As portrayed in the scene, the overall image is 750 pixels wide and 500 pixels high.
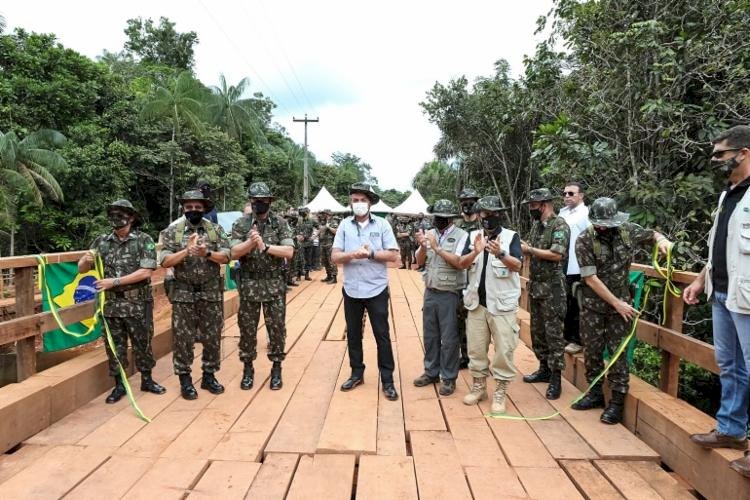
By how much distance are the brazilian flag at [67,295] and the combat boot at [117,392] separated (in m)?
0.46

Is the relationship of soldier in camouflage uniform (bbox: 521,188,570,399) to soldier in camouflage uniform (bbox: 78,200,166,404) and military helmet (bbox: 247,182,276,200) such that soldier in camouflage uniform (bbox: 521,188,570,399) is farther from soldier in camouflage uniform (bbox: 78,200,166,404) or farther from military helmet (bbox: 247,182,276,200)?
soldier in camouflage uniform (bbox: 78,200,166,404)

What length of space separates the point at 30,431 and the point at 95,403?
1.95ft

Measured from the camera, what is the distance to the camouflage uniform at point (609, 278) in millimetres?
3410

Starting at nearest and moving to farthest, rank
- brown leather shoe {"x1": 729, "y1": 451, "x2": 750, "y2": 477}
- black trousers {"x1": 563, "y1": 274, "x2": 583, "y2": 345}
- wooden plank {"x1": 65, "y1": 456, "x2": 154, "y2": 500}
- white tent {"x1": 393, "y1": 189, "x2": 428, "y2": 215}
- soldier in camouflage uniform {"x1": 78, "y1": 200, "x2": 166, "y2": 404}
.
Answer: brown leather shoe {"x1": 729, "y1": 451, "x2": 750, "y2": 477}, wooden plank {"x1": 65, "y1": 456, "x2": 154, "y2": 500}, soldier in camouflage uniform {"x1": 78, "y1": 200, "x2": 166, "y2": 404}, black trousers {"x1": 563, "y1": 274, "x2": 583, "y2": 345}, white tent {"x1": 393, "y1": 189, "x2": 428, "y2": 215}

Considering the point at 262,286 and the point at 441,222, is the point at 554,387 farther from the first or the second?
the point at 262,286

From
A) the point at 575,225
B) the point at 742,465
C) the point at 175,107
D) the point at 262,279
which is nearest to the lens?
the point at 742,465

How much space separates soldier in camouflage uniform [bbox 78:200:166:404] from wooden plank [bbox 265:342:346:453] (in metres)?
1.28

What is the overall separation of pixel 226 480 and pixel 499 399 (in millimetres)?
1997

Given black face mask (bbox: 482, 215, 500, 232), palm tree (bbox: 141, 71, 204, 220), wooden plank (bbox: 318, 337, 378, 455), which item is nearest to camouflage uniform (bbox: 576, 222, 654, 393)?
black face mask (bbox: 482, 215, 500, 232)

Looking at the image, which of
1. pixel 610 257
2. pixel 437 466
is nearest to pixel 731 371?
pixel 610 257

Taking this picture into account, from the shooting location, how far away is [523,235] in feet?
48.6

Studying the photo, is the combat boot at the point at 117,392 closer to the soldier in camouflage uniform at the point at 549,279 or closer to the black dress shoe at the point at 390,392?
the black dress shoe at the point at 390,392

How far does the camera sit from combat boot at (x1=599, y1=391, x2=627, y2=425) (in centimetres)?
342

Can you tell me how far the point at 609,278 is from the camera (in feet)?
11.3
